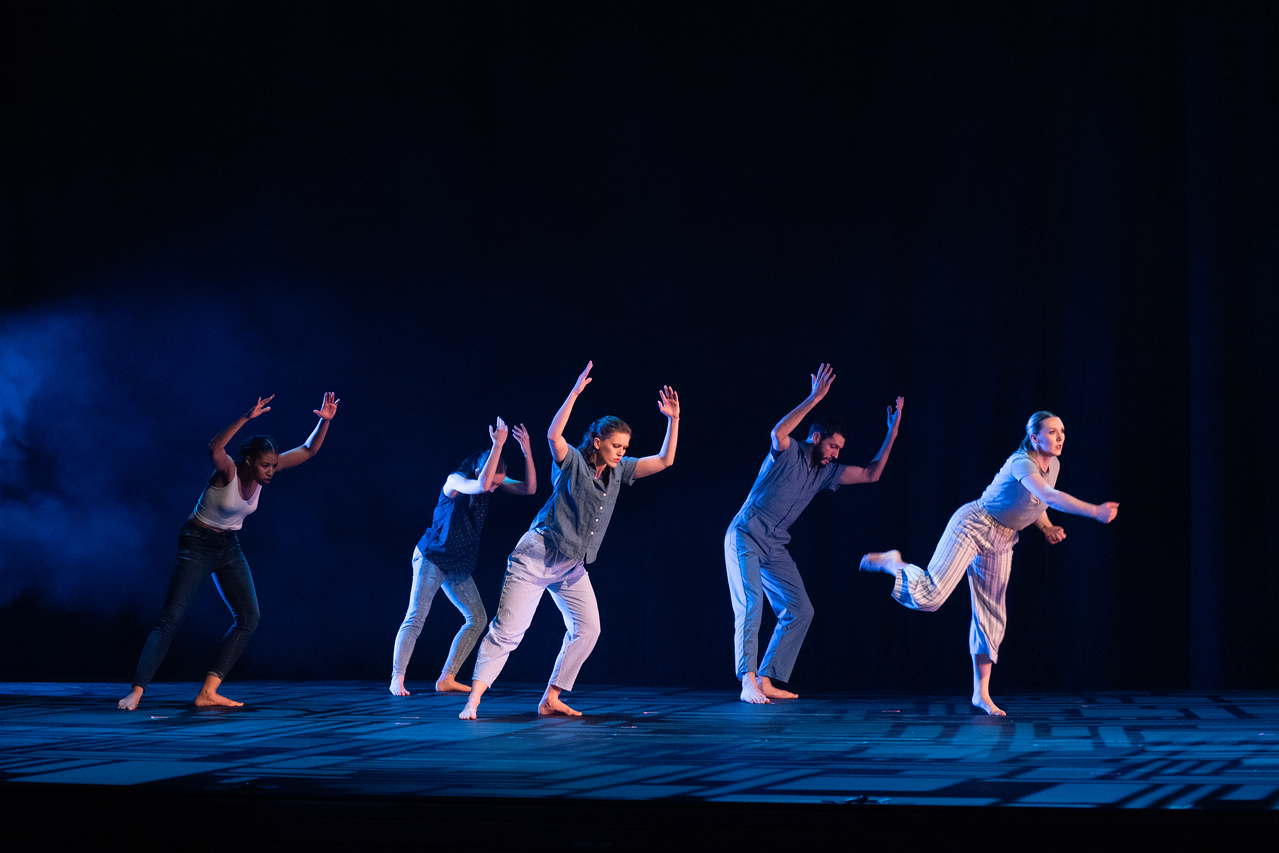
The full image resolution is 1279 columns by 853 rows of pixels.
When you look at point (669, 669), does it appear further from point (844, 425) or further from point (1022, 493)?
point (1022, 493)

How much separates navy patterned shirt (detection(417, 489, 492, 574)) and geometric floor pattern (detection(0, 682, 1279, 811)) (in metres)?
0.75

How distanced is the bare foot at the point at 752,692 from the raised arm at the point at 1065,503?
167 cm

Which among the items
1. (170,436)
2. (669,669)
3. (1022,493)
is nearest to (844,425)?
(1022,493)

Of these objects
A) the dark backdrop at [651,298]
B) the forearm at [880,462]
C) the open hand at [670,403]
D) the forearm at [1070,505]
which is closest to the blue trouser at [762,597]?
the forearm at [880,462]

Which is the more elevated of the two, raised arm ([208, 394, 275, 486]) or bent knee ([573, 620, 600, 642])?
raised arm ([208, 394, 275, 486])

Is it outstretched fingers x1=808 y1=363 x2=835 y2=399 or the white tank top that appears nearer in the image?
the white tank top

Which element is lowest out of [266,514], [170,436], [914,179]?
[266,514]

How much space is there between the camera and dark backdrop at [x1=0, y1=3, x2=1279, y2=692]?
20.3 feet

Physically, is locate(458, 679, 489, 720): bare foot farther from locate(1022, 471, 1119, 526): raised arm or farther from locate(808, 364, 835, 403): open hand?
locate(1022, 471, 1119, 526): raised arm

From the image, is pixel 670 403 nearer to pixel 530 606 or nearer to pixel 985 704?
pixel 530 606

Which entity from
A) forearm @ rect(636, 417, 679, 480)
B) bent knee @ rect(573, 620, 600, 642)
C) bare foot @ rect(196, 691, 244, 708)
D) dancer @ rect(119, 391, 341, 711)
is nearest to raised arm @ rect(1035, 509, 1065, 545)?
forearm @ rect(636, 417, 679, 480)

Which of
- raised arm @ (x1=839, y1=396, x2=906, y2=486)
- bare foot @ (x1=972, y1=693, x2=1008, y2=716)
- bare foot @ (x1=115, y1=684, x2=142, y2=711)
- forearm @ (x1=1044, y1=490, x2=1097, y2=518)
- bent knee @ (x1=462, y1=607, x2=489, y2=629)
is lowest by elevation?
bare foot @ (x1=115, y1=684, x2=142, y2=711)

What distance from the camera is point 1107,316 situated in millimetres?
6246

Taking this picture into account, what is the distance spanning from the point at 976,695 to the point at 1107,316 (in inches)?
99.2
